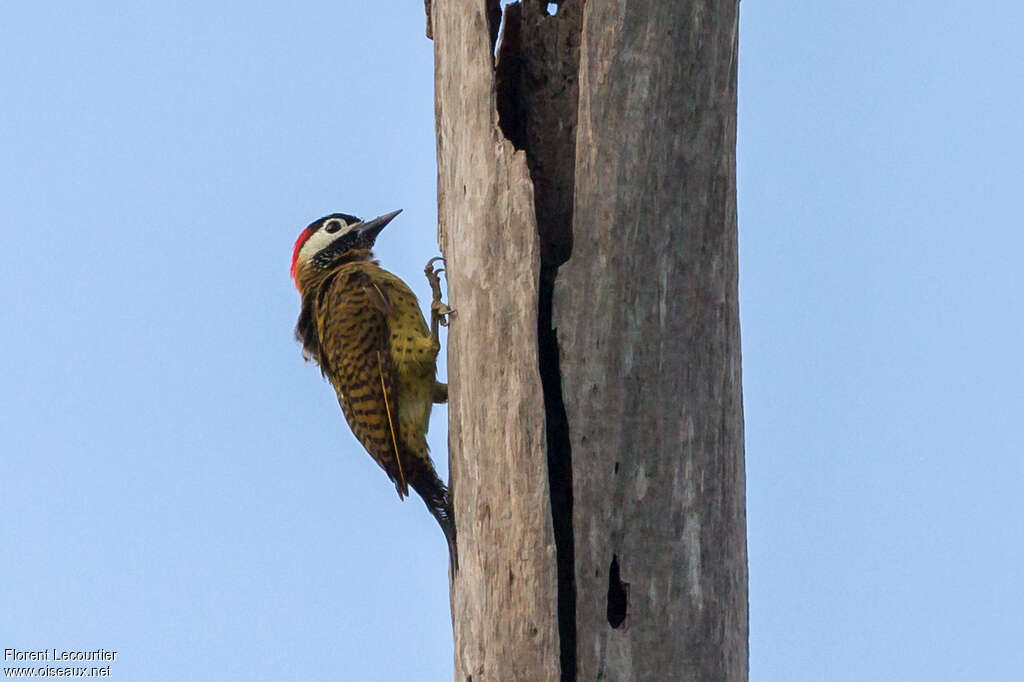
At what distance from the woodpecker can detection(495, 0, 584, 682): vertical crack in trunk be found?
99 cm

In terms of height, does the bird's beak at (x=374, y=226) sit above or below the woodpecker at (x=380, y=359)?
above

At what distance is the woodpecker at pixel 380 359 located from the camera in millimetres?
5906

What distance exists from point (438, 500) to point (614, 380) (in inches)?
63.2

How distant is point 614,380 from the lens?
411 cm

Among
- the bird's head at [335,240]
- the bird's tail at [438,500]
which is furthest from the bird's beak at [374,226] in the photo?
the bird's tail at [438,500]

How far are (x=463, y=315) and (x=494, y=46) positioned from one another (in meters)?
1.00

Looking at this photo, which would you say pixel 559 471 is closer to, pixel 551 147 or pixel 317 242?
pixel 551 147

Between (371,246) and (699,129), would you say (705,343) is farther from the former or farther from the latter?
(371,246)

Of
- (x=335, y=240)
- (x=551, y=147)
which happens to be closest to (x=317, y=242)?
(x=335, y=240)

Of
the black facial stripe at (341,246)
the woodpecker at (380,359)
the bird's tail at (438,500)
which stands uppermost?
the black facial stripe at (341,246)

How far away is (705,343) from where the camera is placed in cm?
420

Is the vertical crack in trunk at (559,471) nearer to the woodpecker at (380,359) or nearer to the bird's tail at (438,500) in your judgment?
the bird's tail at (438,500)

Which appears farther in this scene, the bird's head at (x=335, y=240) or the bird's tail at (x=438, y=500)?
the bird's head at (x=335, y=240)

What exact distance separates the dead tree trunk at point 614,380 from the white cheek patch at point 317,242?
2.84 meters
